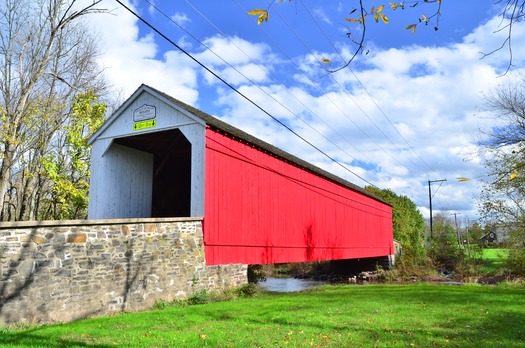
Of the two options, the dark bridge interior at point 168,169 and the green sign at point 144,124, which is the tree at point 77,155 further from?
the green sign at point 144,124

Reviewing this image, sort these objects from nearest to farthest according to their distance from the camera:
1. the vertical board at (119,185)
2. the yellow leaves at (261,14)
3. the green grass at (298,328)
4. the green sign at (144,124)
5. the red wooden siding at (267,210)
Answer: the yellow leaves at (261,14), the green grass at (298,328), the red wooden siding at (267,210), the green sign at (144,124), the vertical board at (119,185)

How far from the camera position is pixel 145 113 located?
1264cm

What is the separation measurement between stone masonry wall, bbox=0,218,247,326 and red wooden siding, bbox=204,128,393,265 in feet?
2.87

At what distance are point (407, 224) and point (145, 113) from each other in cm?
2690

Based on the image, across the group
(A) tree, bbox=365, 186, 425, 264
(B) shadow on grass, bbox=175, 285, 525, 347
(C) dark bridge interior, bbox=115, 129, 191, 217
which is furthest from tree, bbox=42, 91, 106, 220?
(A) tree, bbox=365, 186, 425, 264

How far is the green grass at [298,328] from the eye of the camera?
5.71 m

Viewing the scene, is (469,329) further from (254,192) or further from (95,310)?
(254,192)

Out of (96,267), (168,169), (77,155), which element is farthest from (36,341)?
(77,155)

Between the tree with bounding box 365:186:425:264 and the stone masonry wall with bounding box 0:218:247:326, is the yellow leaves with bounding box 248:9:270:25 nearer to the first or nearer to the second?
the stone masonry wall with bounding box 0:218:247:326

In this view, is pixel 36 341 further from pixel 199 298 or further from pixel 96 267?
pixel 199 298

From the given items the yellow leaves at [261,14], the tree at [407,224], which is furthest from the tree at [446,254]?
the yellow leaves at [261,14]

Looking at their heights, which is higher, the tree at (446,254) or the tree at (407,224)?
the tree at (407,224)

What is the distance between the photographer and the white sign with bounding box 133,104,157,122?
1248 centimetres

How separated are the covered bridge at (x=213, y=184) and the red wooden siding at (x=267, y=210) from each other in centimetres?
3
